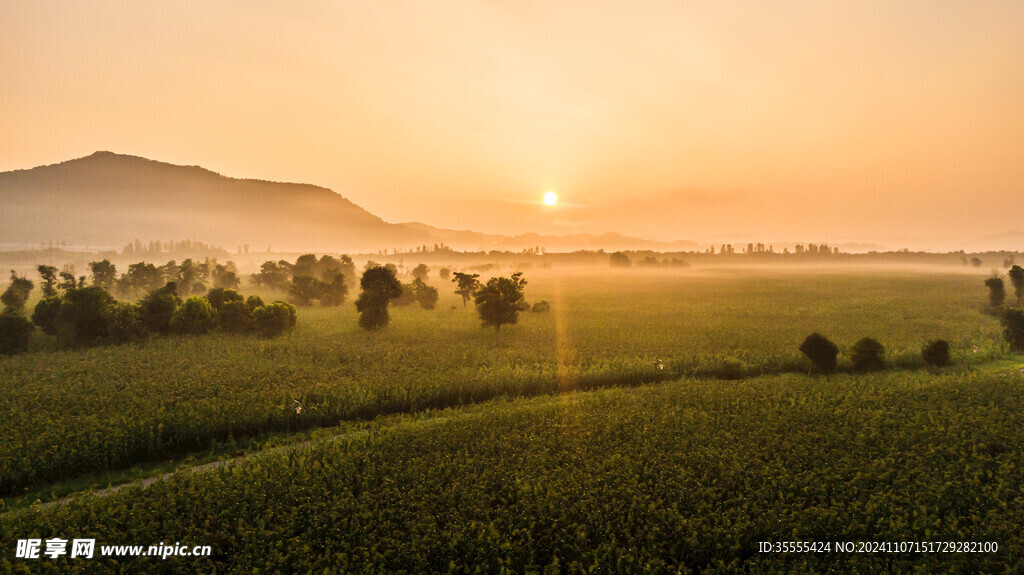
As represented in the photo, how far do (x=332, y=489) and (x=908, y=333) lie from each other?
242ft

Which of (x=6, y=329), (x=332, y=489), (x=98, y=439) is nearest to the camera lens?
(x=332, y=489)

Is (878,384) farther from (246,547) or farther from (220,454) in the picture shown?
(220,454)

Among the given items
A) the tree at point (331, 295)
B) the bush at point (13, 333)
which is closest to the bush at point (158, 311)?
the bush at point (13, 333)

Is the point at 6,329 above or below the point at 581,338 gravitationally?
above

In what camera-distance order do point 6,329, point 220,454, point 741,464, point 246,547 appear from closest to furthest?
point 246,547
point 741,464
point 220,454
point 6,329

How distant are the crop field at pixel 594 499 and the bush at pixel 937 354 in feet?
65.7

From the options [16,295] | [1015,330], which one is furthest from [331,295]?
[1015,330]

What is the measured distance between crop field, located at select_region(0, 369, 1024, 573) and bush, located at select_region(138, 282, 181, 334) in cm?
3880

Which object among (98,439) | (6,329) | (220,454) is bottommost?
(220,454)

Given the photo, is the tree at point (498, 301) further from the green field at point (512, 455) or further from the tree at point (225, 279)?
→ the tree at point (225, 279)

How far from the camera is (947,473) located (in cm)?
1920

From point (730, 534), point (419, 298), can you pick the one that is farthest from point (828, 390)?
point (419, 298)

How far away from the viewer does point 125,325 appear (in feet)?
153

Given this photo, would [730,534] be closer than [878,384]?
Yes
